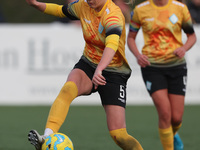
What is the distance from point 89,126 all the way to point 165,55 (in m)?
3.32

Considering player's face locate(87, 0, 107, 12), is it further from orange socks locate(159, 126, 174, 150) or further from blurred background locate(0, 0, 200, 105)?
blurred background locate(0, 0, 200, 105)

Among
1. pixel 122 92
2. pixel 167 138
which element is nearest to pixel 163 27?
pixel 167 138

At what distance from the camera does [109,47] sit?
5.66 meters

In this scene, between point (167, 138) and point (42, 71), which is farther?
point (42, 71)

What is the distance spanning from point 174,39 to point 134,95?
6277 millimetres

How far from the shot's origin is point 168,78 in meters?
7.67

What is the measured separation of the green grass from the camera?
836 centimetres

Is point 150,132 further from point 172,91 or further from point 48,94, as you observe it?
point 48,94

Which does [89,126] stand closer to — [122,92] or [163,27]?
[163,27]

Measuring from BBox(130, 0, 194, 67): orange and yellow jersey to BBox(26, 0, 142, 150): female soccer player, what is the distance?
1289 millimetres

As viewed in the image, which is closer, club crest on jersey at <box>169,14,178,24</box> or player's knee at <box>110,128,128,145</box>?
player's knee at <box>110,128,128,145</box>

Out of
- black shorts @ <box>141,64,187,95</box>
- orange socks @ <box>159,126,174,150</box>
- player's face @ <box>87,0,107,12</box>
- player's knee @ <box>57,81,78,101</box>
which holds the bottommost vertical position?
orange socks @ <box>159,126,174,150</box>

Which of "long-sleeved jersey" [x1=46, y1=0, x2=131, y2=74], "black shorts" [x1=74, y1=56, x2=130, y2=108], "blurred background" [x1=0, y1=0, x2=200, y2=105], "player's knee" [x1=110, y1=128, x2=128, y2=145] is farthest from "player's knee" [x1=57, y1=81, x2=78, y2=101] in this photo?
"blurred background" [x1=0, y1=0, x2=200, y2=105]

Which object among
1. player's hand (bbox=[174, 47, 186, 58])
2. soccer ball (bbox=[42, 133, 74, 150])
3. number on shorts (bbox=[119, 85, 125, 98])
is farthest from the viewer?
player's hand (bbox=[174, 47, 186, 58])
